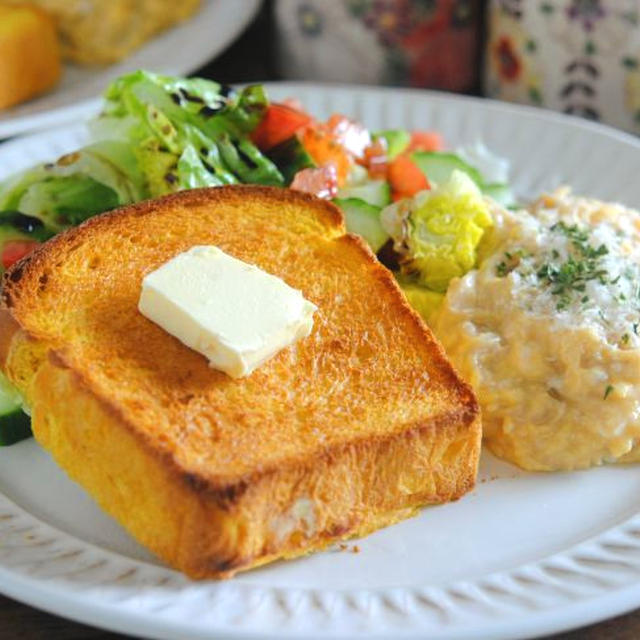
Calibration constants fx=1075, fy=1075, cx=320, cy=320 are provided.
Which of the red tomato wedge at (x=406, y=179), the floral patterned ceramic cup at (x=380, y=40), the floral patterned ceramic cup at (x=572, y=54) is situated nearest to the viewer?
the red tomato wedge at (x=406, y=179)

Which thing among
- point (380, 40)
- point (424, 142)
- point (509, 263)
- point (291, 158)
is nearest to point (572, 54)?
point (380, 40)

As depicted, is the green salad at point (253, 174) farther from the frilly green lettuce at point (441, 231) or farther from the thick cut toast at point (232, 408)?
the thick cut toast at point (232, 408)

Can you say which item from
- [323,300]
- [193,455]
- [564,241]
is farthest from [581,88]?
[193,455]

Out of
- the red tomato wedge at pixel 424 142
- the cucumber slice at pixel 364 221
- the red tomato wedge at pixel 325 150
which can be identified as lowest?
the red tomato wedge at pixel 424 142

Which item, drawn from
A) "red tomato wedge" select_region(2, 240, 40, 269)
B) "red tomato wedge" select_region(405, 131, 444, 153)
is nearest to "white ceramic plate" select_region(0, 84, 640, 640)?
"red tomato wedge" select_region(2, 240, 40, 269)

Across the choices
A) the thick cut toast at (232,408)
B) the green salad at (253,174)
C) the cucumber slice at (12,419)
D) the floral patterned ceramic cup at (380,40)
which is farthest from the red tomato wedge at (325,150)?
the floral patterned ceramic cup at (380,40)

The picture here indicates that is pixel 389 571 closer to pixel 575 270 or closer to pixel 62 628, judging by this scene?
pixel 62 628

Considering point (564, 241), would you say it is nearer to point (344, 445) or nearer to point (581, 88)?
point (344, 445)
